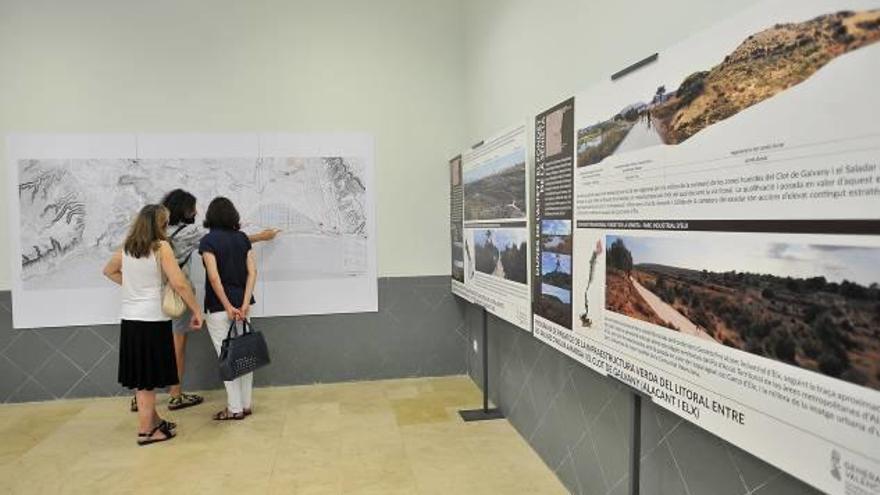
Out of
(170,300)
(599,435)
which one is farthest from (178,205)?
(599,435)

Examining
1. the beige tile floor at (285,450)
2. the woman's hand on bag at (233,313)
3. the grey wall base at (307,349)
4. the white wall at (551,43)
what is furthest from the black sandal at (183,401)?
the white wall at (551,43)

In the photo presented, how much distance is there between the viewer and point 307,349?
464 centimetres

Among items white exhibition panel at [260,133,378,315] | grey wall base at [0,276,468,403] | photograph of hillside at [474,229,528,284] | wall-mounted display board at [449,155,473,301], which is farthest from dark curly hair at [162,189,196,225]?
photograph of hillside at [474,229,528,284]

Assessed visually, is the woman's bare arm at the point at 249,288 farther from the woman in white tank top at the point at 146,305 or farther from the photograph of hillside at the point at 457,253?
Result: the photograph of hillside at the point at 457,253

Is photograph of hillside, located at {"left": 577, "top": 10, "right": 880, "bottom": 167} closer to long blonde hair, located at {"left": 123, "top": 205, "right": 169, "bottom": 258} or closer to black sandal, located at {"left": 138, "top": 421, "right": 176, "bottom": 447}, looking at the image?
long blonde hair, located at {"left": 123, "top": 205, "right": 169, "bottom": 258}

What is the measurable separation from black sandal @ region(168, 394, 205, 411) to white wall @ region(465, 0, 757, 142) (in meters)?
3.07

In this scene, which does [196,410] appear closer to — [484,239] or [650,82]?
[484,239]

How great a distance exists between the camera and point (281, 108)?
4.55 meters

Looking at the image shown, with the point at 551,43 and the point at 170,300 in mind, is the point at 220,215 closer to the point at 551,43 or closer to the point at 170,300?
the point at 170,300

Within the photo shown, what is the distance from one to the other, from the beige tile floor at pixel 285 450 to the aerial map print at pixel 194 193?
1.11 metres

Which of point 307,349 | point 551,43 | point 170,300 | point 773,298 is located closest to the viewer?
point 773,298

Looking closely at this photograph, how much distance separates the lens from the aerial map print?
14.1ft

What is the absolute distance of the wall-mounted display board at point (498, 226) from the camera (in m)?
2.81

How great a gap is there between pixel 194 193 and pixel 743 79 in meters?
4.21
